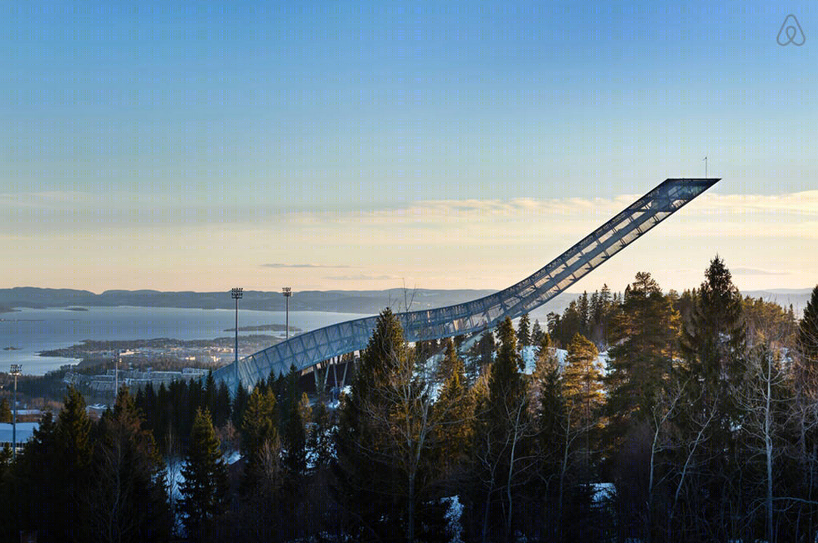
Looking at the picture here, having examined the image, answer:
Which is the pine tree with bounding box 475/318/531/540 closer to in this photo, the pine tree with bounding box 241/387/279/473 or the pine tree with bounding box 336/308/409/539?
the pine tree with bounding box 336/308/409/539

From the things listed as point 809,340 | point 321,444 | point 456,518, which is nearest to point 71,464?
point 321,444

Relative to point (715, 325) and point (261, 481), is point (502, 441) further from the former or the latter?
point (261, 481)

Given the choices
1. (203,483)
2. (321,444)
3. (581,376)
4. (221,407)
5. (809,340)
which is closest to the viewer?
(809,340)

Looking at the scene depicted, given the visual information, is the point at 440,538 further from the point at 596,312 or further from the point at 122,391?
the point at 596,312

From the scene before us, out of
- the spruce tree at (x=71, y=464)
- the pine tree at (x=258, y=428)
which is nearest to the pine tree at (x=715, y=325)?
the pine tree at (x=258, y=428)

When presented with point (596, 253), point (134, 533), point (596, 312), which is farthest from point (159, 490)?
point (596, 312)

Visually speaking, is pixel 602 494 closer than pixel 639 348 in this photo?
Yes
